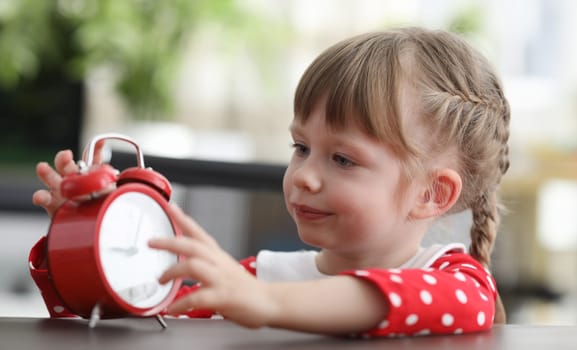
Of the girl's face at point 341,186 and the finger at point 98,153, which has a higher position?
the finger at point 98,153

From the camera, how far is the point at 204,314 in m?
0.97

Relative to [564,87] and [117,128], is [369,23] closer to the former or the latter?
[564,87]

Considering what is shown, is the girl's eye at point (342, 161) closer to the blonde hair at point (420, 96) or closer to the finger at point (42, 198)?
the blonde hair at point (420, 96)

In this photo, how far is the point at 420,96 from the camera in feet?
3.00

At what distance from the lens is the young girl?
2.22 feet

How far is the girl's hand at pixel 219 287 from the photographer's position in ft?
1.95

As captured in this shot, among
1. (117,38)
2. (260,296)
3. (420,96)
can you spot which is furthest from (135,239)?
(117,38)

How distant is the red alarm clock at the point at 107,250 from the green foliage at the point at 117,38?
2965 mm

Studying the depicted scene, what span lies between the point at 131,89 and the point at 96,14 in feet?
1.13

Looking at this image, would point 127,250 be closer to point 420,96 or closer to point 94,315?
point 94,315

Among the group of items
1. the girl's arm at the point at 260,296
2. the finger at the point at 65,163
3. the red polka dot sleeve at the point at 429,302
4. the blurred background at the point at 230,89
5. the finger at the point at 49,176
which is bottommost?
the blurred background at the point at 230,89

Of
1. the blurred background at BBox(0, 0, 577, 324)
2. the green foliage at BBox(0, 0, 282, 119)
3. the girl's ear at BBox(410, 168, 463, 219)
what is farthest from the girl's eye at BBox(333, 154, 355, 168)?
the green foliage at BBox(0, 0, 282, 119)

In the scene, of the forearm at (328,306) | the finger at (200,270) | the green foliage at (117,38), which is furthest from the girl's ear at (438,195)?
the green foliage at (117,38)

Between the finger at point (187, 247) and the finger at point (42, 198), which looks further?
the finger at point (42, 198)
